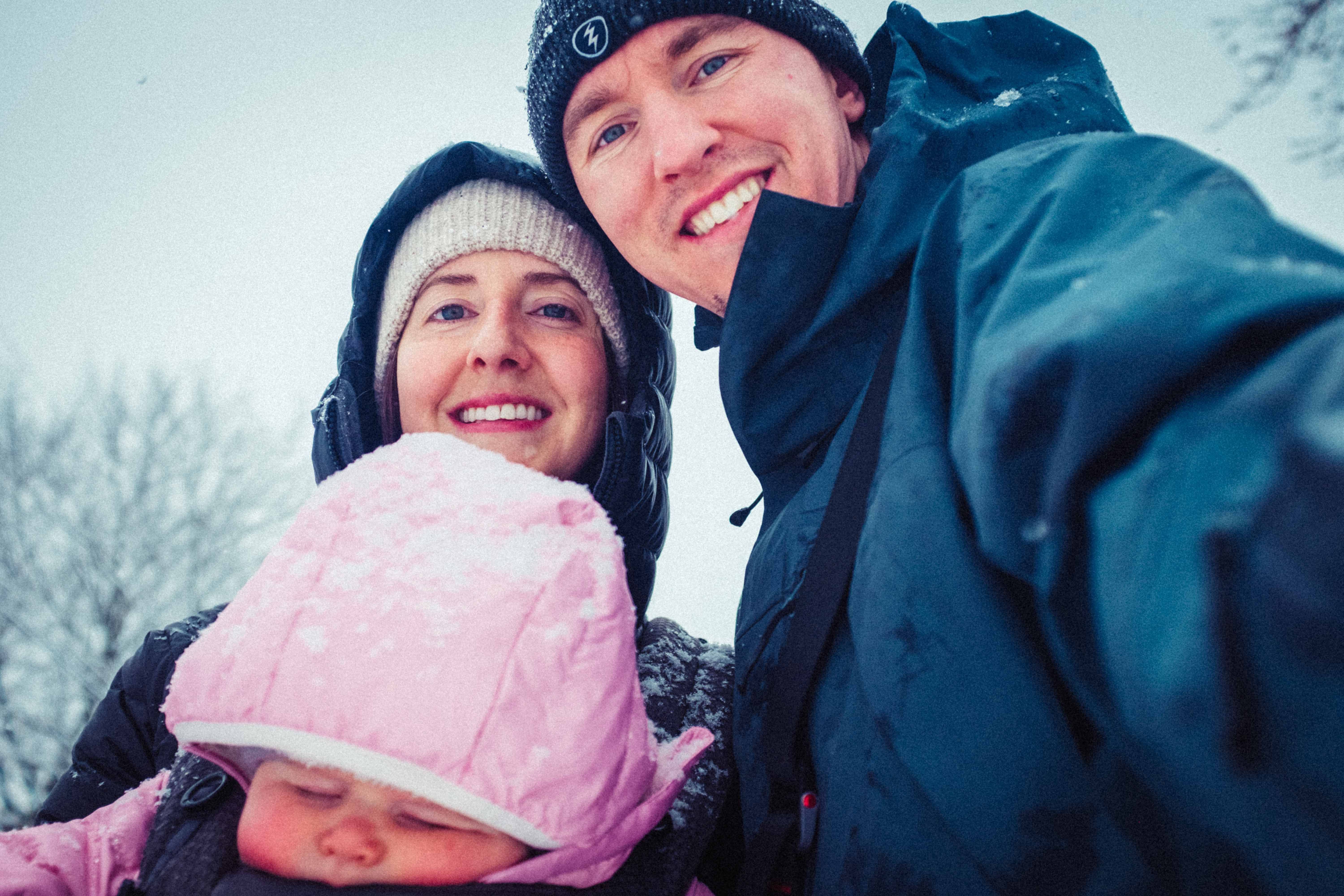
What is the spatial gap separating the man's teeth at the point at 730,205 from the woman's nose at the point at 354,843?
1382mm

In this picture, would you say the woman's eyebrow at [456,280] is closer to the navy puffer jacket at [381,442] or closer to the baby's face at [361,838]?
the navy puffer jacket at [381,442]

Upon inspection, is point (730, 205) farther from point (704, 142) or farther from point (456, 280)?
point (456, 280)

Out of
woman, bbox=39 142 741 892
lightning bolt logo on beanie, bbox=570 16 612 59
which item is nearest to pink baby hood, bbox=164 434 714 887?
woman, bbox=39 142 741 892

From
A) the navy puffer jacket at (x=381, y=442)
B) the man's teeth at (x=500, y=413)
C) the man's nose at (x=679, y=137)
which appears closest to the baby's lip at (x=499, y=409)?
the man's teeth at (x=500, y=413)

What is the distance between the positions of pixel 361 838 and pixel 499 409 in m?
1.10

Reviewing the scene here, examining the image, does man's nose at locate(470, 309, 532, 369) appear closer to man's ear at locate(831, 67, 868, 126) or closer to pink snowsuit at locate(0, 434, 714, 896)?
pink snowsuit at locate(0, 434, 714, 896)

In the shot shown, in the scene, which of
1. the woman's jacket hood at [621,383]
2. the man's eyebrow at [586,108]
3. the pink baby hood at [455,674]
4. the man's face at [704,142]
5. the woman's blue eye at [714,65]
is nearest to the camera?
the pink baby hood at [455,674]

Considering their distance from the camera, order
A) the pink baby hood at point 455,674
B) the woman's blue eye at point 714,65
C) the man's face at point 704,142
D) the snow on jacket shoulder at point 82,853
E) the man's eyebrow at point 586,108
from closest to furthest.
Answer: the pink baby hood at point 455,674, the snow on jacket shoulder at point 82,853, the man's face at point 704,142, the woman's blue eye at point 714,65, the man's eyebrow at point 586,108

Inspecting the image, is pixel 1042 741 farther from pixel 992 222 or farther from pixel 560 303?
pixel 560 303

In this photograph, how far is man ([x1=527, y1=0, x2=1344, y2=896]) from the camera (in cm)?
33

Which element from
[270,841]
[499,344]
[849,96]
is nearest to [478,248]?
[499,344]

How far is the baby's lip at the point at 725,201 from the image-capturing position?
143 cm

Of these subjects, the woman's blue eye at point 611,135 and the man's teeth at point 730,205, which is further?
the woman's blue eye at point 611,135

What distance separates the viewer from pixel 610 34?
1.59 m
